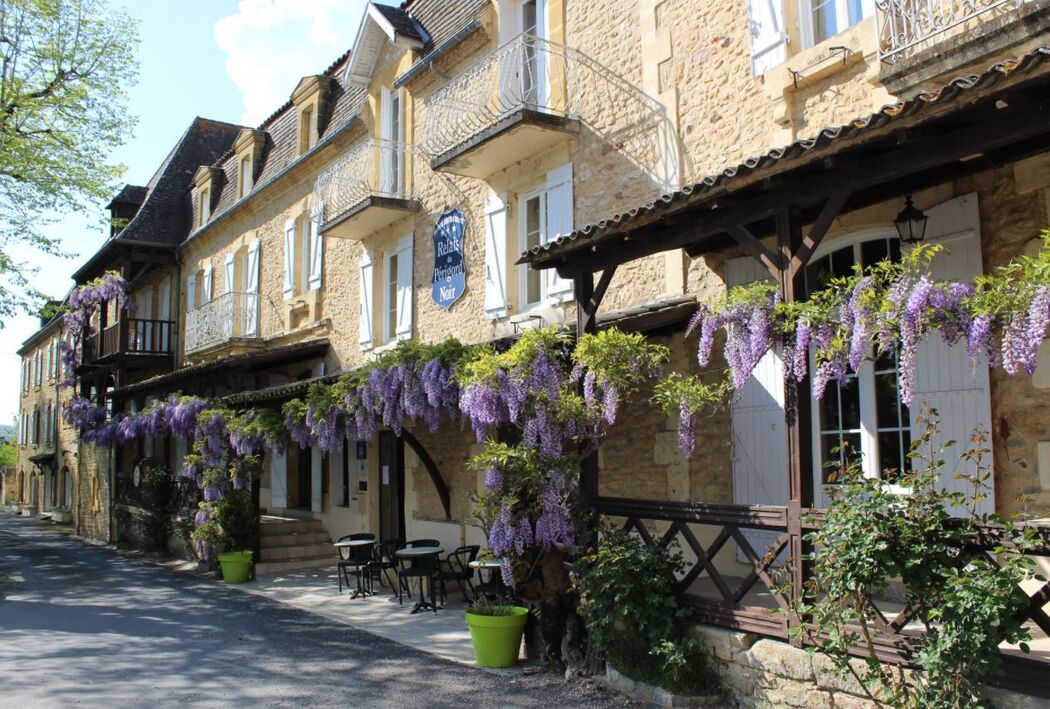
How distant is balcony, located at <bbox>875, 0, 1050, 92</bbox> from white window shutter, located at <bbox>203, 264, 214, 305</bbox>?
1528 centimetres

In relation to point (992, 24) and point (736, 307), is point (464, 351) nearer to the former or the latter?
point (736, 307)

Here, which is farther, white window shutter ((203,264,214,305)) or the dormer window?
white window shutter ((203,264,214,305))

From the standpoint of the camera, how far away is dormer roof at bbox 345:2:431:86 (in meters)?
11.3

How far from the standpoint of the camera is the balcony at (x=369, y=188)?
37.1 ft

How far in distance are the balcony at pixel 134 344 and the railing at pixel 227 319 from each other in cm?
300

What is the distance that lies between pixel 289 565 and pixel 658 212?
29.8 feet

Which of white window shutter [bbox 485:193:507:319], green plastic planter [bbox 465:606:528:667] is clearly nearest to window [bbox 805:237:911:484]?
green plastic planter [bbox 465:606:528:667]

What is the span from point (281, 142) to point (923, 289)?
1393 centimetres

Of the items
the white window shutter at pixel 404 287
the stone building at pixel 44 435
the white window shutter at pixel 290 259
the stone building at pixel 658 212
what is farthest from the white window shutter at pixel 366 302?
the stone building at pixel 44 435

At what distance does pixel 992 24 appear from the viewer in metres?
5.01

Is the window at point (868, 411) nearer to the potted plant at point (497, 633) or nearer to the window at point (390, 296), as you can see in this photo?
the potted plant at point (497, 633)

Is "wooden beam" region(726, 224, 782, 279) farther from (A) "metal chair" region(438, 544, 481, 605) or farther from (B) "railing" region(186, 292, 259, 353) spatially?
(B) "railing" region(186, 292, 259, 353)

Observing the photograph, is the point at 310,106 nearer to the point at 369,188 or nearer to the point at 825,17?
the point at 369,188

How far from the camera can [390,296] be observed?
12.1m
